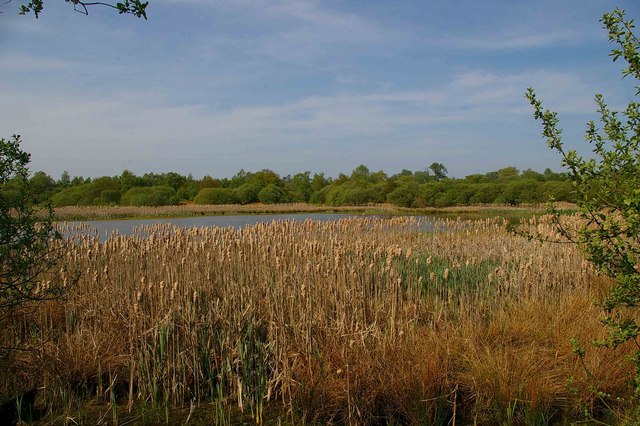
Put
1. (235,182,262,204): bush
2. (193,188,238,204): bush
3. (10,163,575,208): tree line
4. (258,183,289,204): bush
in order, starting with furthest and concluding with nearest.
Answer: (258,183,289,204): bush < (235,182,262,204): bush < (193,188,238,204): bush < (10,163,575,208): tree line

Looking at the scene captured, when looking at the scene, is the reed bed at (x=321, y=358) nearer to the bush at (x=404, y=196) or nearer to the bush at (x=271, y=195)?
the bush at (x=404, y=196)

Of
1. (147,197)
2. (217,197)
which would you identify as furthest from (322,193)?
(147,197)

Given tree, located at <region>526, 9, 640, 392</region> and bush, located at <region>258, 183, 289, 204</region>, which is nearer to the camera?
tree, located at <region>526, 9, 640, 392</region>

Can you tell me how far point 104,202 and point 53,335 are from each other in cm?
4389

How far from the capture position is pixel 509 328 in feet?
16.2

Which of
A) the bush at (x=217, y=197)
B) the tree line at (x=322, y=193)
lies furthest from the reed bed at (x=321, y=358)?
the bush at (x=217, y=197)

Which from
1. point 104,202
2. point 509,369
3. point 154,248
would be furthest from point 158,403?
point 104,202

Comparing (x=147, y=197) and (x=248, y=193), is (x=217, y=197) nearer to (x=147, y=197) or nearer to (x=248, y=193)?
(x=248, y=193)

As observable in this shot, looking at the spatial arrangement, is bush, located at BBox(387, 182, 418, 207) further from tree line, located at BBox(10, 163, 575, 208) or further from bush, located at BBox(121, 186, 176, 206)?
bush, located at BBox(121, 186, 176, 206)

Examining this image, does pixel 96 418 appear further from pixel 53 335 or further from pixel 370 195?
pixel 370 195

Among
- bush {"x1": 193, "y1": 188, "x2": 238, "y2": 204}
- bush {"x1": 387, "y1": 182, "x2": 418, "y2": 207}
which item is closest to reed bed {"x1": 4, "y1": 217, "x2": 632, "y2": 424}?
bush {"x1": 387, "y1": 182, "x2": 418, "y2": 207}

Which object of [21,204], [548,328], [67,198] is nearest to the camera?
[21,204]

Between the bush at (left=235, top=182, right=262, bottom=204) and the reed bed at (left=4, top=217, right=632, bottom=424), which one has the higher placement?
the bush at (left=235, top=182, right=262, bottom=204)


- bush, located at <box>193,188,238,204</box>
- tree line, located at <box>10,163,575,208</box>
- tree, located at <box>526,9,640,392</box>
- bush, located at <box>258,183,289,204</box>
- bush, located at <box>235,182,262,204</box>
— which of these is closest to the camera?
tree, located at <box>526,9,640,392</box>
